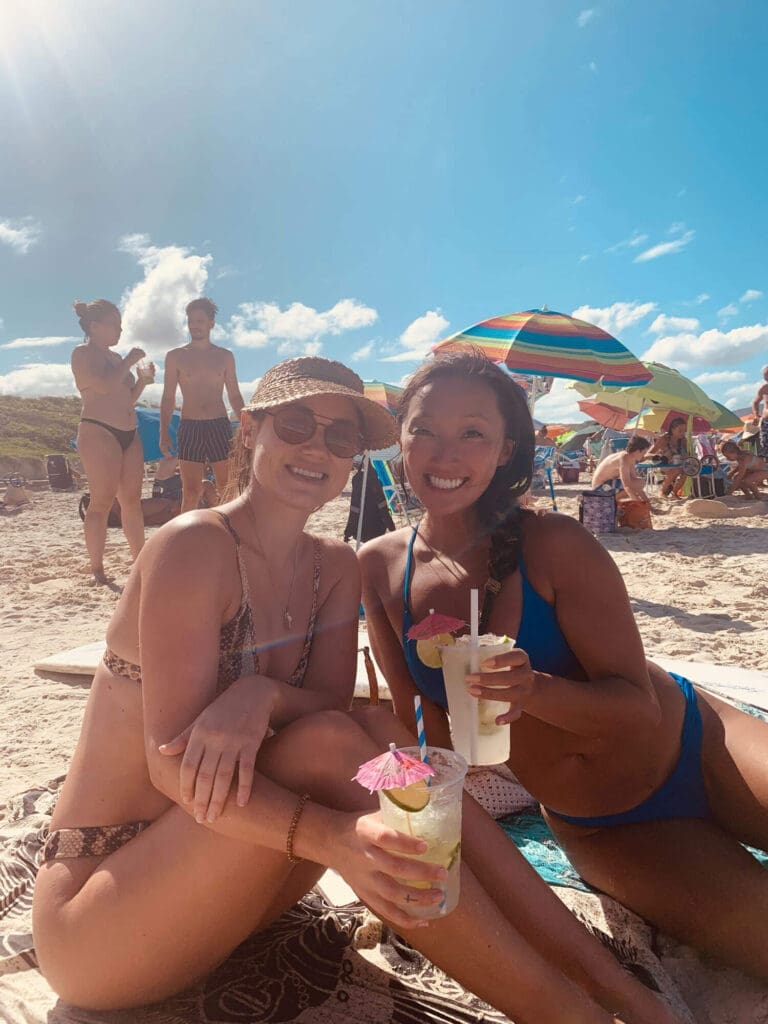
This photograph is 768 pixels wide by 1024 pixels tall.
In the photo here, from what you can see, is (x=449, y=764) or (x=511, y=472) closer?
(x=449, y=764)

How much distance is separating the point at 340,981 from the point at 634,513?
804 cm

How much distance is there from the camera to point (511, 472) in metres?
2.04

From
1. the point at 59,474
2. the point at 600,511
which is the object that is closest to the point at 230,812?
the point at 600,511

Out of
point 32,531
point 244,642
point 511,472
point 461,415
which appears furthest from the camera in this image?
point 32,531

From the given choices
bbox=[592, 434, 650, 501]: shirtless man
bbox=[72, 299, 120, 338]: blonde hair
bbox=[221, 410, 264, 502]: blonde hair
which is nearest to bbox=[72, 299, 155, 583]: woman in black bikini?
bbox=[72, 299, 120, 338]: blonde hair

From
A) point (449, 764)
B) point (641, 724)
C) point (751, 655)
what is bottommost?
point (751, 655)

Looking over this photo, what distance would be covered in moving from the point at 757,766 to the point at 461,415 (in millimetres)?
1226

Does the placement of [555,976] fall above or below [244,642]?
below

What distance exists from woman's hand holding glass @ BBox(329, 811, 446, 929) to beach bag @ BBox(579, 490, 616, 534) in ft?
25.9

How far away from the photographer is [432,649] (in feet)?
5.59

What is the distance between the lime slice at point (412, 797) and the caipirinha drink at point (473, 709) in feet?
1.32

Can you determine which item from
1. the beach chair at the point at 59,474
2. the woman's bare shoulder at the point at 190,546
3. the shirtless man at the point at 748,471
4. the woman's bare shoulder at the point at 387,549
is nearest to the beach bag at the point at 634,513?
the shirtless man at the point at 748,471

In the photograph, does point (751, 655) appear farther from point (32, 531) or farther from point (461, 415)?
point (32, 531)

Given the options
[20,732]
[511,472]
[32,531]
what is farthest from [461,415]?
[32,531]
